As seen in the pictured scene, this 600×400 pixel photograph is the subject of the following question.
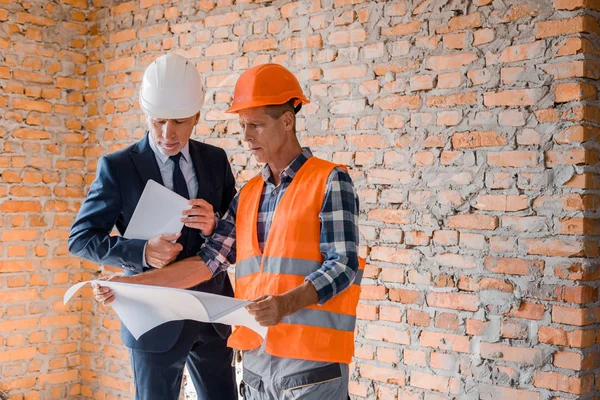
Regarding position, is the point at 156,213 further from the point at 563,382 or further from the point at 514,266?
the point at 563,382

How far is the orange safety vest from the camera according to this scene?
207 centimetres

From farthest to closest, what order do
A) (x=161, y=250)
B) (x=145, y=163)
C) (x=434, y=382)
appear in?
(x=434, y=382)
(x=145, y=163)
(x=161, y=250)

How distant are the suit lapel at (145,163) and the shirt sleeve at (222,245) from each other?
258 millimetres

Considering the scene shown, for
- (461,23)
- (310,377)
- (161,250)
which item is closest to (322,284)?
(310,377)

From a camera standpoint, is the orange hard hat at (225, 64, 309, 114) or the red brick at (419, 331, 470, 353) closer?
the orange hard hat at (225, 64, 309, 114)

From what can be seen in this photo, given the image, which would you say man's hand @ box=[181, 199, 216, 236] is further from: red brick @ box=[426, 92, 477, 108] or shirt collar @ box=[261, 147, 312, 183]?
red brick @ box=[426, 92, 477, 108]

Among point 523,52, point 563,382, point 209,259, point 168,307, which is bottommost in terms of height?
point 563,382

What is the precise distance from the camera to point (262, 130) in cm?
216

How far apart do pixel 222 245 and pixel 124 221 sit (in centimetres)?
35

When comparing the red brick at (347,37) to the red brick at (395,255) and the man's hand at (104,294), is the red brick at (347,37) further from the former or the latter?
the man's hand at (104,294)

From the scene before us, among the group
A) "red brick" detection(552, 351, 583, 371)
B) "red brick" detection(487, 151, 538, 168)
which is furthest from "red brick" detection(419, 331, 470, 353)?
"red brick" detection(487, 151, 538, 168)

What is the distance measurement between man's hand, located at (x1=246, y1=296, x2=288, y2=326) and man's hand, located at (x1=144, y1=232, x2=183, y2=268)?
52 centimetres

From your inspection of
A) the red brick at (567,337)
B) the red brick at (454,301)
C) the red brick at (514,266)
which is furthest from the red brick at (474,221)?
the red brick at (567,337)

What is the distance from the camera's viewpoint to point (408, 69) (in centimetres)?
324
